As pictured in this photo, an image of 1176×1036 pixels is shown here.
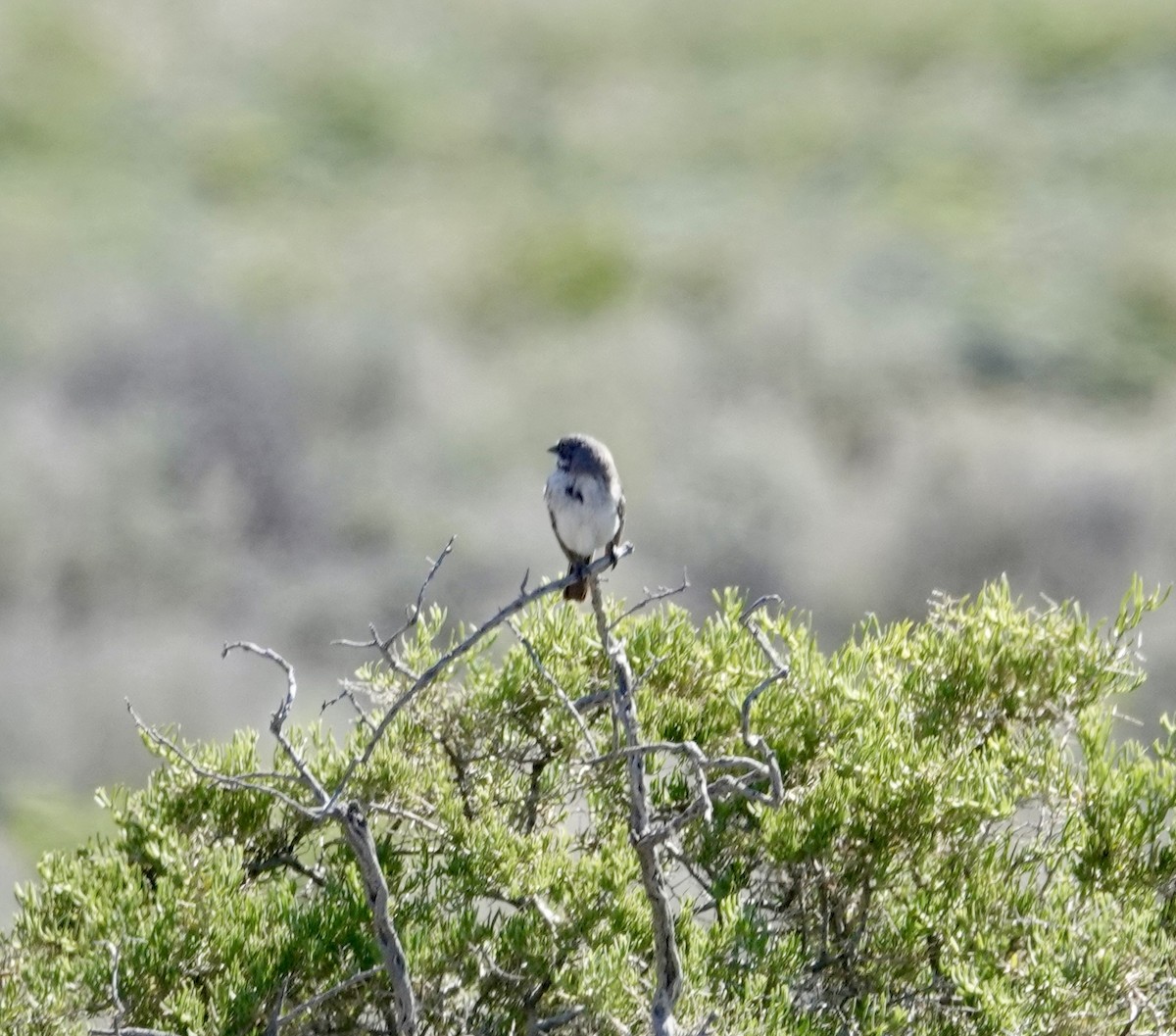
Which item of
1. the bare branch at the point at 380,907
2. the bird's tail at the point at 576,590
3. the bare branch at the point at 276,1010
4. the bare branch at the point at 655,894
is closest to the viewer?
the bare branch at the point at 380,907

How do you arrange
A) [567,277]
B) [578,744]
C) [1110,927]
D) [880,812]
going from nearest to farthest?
[1110,927], [880,812], [578,744], [567,277]

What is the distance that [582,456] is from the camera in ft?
18.3

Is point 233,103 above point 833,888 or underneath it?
above

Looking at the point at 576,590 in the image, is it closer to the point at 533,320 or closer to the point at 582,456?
the point at 582,456

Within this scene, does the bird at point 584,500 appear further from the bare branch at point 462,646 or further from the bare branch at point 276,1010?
the bare branch at point 276,1010

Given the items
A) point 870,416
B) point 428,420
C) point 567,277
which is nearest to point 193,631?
point 428,420

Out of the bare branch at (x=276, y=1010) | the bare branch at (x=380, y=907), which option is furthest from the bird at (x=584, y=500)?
the bare branch at (x=380, y=907)

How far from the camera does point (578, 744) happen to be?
5.24 metres

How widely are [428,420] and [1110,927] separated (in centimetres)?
2407

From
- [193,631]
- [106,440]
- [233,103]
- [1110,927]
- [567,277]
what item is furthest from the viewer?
[233,103]

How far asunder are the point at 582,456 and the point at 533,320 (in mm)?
28394

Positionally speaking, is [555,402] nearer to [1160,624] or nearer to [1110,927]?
[1160,624]

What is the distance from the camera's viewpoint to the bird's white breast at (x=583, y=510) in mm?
5453

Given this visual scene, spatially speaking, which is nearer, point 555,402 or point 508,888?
point 508,888
